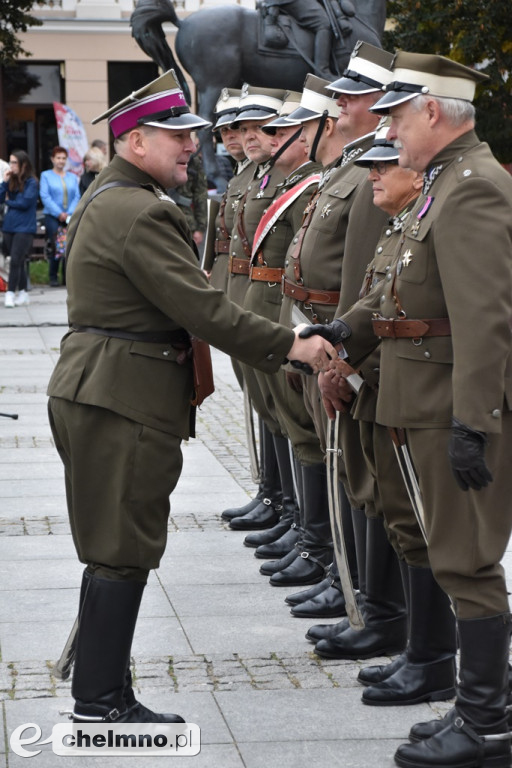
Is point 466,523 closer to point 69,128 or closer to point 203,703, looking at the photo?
point 203,703

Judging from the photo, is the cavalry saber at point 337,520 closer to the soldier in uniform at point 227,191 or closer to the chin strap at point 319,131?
the chin strap at point 319,131

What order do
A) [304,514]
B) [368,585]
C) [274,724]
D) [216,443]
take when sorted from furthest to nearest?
[216,443], [304,514], [368,585], [274,724]

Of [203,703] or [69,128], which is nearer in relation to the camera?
[203,703]

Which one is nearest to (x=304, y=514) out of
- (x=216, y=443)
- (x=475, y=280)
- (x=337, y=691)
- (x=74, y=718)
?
(x=337, y=691)

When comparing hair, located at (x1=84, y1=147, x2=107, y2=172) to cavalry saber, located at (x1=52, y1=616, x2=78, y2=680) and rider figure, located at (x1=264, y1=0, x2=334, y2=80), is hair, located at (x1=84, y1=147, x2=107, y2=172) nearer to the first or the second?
rider figure, located at (x1=264, y1=0, x2=334, y2=80)

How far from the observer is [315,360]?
4621 mm

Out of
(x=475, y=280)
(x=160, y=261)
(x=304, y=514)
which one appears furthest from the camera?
(x=304, y=514)

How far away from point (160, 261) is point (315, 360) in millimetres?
745

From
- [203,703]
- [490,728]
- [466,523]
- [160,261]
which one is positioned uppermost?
[160,261]

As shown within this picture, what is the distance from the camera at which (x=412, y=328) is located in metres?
4.14

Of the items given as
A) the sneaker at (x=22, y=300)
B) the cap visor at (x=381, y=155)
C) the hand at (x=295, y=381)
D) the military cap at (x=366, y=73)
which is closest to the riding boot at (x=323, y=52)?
the sneaker at (x=22, y=300)

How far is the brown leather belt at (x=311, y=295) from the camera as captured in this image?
5598 mm

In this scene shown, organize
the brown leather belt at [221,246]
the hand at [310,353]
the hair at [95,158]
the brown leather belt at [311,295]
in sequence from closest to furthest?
the hand at [310,353], the brown leather belt at [311,295], the brown leather belt at [221,246], the hair at [95,158]

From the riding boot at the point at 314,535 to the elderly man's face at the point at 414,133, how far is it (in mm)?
2242
